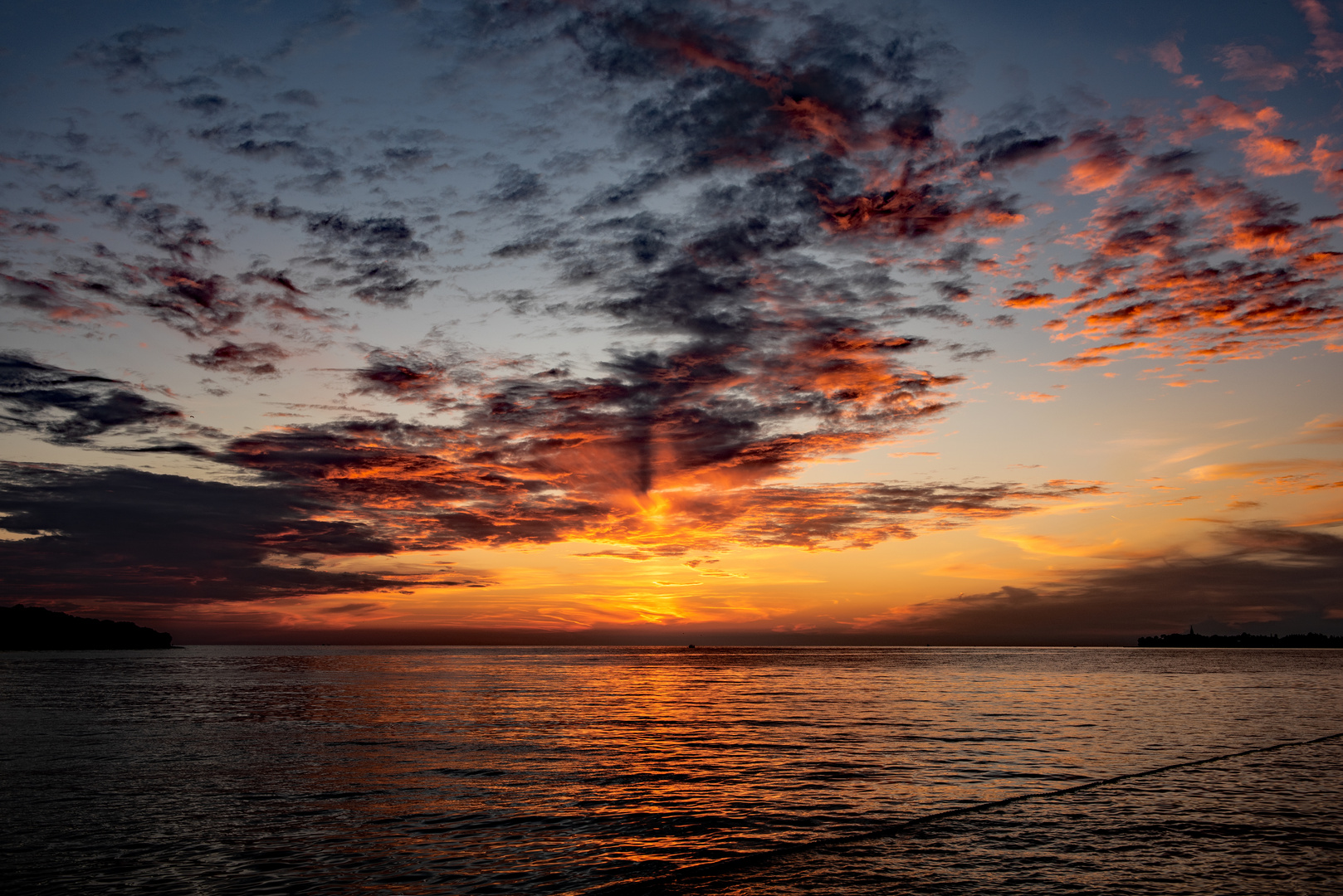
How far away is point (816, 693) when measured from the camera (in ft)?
198

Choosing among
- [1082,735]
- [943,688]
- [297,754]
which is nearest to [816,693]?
[943,688]

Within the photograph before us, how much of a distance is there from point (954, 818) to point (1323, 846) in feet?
21.6

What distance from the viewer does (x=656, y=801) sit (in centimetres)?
1950

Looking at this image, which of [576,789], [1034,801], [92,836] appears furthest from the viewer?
[576,789]

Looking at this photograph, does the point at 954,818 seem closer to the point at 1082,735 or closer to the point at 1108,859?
the point at 1108,859

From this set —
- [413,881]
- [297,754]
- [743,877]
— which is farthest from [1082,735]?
[297,754]

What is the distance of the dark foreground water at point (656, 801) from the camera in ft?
43.3

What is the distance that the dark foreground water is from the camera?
1321 cm

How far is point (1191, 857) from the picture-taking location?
13656mm

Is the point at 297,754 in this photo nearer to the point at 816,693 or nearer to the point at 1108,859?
the point at 1108,859

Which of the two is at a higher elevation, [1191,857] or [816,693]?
[1191,857]

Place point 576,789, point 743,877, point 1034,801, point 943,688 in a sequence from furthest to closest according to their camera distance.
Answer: point 943,688 < point 576,789 < point 1034,801 < point 743,877

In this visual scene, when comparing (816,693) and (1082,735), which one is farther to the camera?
(816,693)

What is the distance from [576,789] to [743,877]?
9.48 metres
